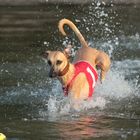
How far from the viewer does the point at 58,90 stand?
10711 millimetres

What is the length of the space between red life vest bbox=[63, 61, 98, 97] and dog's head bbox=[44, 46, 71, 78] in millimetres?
253

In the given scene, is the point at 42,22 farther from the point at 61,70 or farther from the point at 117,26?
the point at 61,70

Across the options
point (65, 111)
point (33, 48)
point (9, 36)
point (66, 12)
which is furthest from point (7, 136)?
point (66, 12)

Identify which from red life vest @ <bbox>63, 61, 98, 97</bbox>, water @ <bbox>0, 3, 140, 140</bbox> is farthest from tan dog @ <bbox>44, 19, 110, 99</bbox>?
water @ <bbox>0, 3, 140, 140</bbox>

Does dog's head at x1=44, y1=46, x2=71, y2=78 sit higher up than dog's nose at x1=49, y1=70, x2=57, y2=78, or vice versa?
dog's head at x1=44, y1=46, x2=71, y2=78

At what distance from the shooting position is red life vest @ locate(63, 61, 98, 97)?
943 cm

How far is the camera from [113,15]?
21.8m

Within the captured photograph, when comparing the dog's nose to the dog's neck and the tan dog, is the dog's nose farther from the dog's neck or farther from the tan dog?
the dog's neck

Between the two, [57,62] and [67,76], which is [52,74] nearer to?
[57,62]

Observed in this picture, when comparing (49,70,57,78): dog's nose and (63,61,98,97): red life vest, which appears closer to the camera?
(49,70,57,78): dog's nose

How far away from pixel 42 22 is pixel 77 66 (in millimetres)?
10625

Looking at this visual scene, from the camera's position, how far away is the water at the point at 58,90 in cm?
832

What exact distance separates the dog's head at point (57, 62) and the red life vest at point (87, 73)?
0.83 ft

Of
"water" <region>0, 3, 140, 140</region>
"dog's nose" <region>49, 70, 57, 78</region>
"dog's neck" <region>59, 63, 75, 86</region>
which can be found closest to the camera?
"water" <region>0, 3, 140, 140</region>
